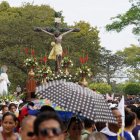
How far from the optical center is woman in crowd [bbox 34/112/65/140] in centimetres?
369

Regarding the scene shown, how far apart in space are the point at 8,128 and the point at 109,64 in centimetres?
6352

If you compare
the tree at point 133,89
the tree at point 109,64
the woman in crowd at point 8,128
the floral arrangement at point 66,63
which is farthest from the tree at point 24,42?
the woman in crowd at point 8,128

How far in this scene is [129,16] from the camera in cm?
3030

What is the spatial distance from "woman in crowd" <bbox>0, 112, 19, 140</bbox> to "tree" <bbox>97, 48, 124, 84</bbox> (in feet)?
193

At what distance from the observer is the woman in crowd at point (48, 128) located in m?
3.69

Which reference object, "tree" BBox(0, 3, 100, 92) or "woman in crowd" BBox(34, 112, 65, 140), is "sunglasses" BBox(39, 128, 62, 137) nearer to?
"woman in crowd" BBox(34, 112, 65, 140)

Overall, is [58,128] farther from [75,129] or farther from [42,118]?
[75,129]

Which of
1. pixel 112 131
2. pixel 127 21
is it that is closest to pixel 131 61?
pixel 127 21

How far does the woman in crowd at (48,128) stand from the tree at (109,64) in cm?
6248

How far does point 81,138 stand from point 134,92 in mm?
39533

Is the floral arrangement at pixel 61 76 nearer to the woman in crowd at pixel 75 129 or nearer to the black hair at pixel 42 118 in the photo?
the woman in crowd at pixel 75 129

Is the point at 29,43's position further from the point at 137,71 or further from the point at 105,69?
the point at 137,71

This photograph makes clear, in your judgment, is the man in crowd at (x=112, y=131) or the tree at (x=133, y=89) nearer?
the man in crowd at (x=112, y=131)

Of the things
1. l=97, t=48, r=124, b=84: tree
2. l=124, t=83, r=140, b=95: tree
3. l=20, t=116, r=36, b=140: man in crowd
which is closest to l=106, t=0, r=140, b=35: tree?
l=124, t=83, r=140, b=95: tree
